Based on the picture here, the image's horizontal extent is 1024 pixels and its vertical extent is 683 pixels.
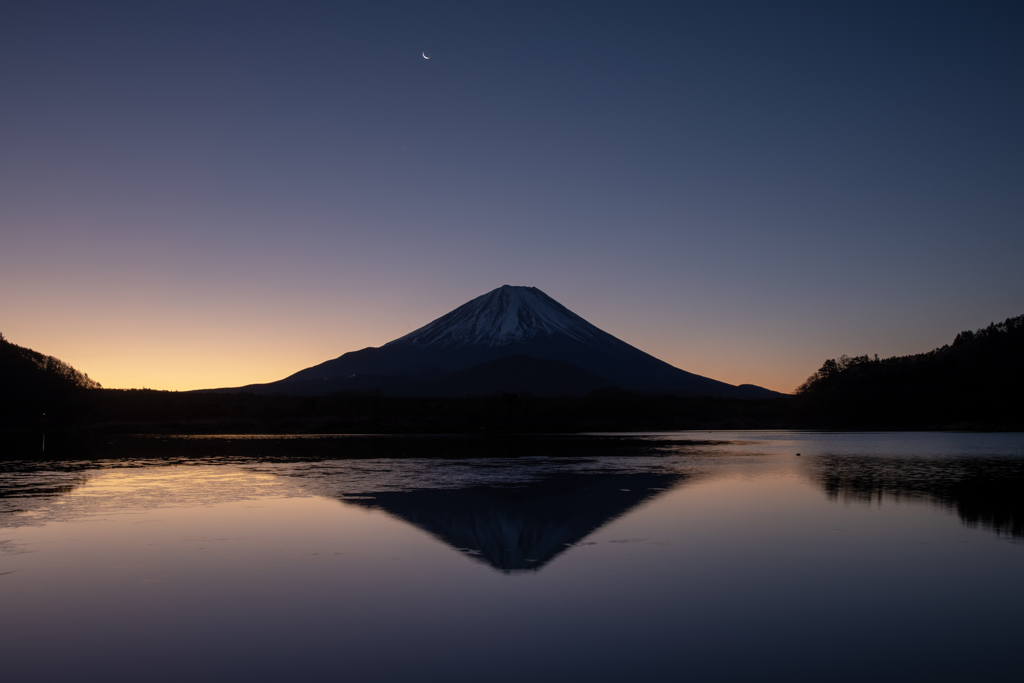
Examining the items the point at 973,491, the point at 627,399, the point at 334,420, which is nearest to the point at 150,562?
the point at 973,491

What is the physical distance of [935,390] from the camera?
74312 millimetres

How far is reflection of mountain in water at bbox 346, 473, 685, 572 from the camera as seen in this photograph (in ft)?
38.2

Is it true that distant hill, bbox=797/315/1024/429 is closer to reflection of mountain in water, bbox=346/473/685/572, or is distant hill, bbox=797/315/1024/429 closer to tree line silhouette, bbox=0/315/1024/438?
tree line silhouette, bbox=0/315/1024/438

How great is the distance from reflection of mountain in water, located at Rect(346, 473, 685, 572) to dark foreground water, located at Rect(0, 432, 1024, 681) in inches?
3.7

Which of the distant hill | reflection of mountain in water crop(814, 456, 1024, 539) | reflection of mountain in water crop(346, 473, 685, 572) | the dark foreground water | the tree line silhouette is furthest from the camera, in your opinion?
the distant hill

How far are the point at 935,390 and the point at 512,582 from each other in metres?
78.8

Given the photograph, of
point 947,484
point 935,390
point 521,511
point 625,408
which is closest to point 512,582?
point 521,511

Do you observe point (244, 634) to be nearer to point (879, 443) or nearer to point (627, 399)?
point (879, 443)

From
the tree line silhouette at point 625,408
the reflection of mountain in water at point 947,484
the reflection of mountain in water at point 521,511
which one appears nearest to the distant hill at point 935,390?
the tree line silhouette at point 625,408

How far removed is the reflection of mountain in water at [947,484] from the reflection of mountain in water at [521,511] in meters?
5.23

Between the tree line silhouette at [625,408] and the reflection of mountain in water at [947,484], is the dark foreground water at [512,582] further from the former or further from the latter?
the tree line silhouette at [625,408]

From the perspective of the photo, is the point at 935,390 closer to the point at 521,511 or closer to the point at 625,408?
the point at 625,408

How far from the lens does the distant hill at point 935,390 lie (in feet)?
226

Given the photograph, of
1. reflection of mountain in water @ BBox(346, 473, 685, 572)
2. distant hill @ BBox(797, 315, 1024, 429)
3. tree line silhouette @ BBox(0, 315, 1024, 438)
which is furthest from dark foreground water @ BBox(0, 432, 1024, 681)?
distant hill @ BBox(797, 315, 1024, 429)
